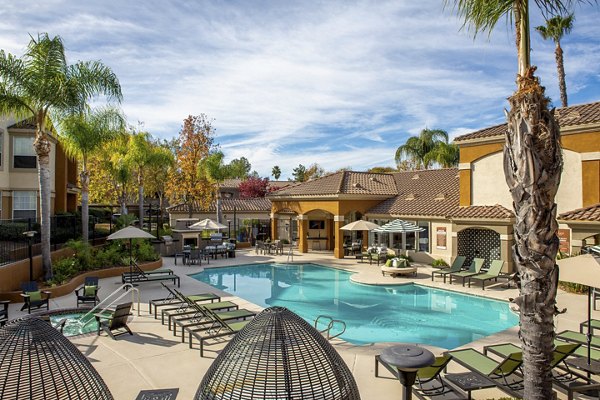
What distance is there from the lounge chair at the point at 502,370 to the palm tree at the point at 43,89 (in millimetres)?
15771

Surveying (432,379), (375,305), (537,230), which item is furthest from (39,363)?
(375,305)

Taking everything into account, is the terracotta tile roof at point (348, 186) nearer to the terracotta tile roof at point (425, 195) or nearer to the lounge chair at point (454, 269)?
the terracotta tile roof at point (425, 195)

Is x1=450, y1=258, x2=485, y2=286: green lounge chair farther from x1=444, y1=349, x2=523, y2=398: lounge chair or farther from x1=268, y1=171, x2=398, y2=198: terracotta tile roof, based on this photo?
x1=444, y1=349, x2=523, y2=398: lounge chair

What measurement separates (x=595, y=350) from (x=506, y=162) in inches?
218

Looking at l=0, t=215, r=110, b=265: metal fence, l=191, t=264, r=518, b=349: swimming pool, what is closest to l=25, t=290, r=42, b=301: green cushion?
l=0, t=215, r=110, b=265: metal fence

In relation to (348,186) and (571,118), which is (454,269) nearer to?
(571,118)

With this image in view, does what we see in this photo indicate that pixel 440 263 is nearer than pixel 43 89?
No

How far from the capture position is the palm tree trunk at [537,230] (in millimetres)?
5875

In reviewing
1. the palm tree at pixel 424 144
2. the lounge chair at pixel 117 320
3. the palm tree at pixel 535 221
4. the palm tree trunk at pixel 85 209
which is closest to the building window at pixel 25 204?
the palm tree trunk at pixel 85 209

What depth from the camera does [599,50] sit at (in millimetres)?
14922

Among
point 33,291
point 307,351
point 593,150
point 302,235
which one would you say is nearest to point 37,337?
point 307,351

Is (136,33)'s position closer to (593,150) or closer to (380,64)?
(380,64)

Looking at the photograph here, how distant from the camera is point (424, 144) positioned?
48.4 meters

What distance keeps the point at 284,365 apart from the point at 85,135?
21.0 meters
